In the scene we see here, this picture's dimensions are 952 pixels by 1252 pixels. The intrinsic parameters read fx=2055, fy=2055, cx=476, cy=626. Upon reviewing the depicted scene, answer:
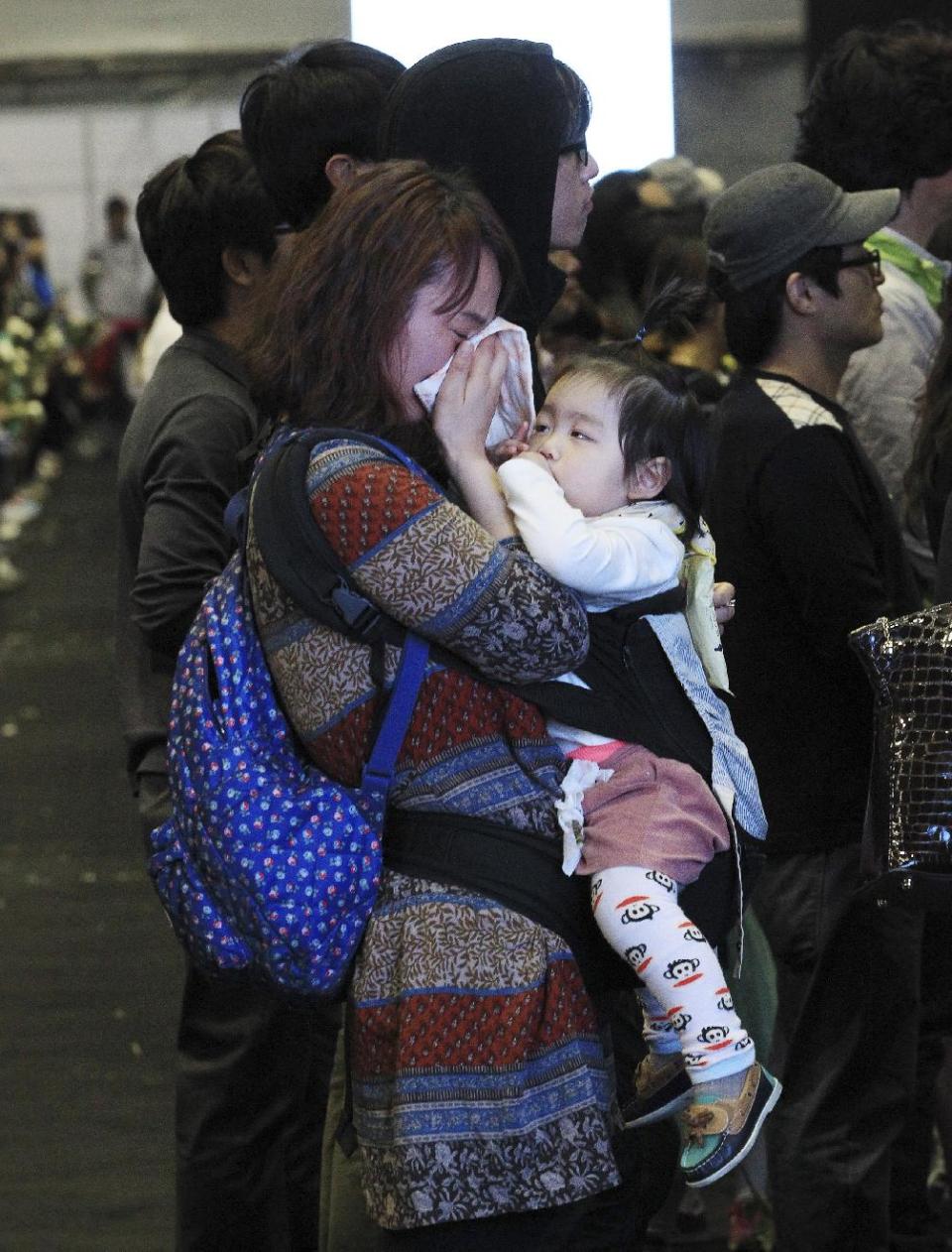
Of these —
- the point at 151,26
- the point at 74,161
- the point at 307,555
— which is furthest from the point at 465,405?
the point at 74,161

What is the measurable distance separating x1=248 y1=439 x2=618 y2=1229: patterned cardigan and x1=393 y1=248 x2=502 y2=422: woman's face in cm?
13

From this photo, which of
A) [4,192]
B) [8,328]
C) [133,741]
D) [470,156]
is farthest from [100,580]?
[4,192]

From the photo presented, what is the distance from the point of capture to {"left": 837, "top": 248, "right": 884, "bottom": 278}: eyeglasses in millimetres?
3289

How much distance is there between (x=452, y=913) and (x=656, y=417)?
58 cm

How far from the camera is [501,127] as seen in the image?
97.7 inches

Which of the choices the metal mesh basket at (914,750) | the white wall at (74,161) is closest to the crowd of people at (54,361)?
the white wall at (74,161)

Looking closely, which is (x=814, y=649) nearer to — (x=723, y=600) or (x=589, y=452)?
(x=723, y=600)

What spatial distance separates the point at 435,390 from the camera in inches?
84.7

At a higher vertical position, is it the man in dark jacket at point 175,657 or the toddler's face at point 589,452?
the toddler's face at point 589,452

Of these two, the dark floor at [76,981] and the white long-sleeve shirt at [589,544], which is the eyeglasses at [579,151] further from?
the dark floor at [76,981]

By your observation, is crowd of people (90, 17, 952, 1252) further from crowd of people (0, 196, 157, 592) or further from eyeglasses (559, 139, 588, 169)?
crowd of people (0, 196, 157, 592)

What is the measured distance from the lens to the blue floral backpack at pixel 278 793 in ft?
6.69

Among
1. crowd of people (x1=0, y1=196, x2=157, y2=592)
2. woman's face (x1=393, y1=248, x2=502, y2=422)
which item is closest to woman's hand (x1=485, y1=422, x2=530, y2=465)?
woman's face (x1=393, y1=248, x2=502, y2=422)

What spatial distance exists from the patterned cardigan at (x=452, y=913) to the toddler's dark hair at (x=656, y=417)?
0.75ft
